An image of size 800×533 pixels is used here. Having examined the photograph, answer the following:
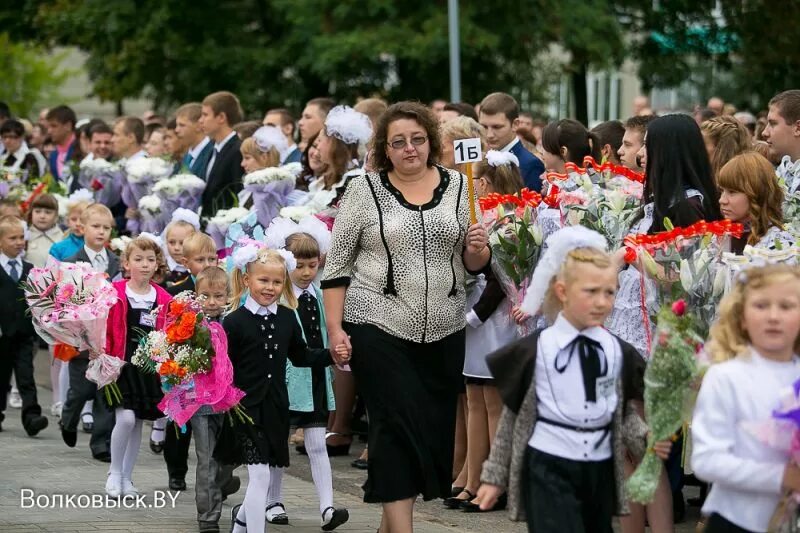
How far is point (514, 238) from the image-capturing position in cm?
862

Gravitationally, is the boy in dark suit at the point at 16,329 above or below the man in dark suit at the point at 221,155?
below

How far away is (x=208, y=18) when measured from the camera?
1096 inches

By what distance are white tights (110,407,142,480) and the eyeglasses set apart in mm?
2933

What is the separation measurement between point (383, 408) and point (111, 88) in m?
22.6

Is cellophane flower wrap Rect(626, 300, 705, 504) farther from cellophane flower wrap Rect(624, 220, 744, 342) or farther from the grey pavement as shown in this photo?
the grey pavement

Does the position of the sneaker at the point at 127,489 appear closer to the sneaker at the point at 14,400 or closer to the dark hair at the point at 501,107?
the dark hair at the point at 501,107

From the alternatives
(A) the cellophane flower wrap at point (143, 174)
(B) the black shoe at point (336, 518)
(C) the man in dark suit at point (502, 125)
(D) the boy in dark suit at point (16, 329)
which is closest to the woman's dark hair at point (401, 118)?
(B) the black shoe at point (336, 518)

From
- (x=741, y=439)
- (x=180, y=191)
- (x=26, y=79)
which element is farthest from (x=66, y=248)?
(x=26, y=79)

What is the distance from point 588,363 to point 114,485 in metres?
4.21

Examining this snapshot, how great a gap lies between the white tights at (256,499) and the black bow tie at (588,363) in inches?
97.3

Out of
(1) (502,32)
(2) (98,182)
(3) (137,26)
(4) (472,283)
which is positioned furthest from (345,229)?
(3) (137,26)

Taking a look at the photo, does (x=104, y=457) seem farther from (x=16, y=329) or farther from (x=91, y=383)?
(x=16, y=329)

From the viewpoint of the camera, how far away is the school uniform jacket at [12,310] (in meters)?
11.7

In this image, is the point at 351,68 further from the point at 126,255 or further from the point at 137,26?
the point at 126,255
